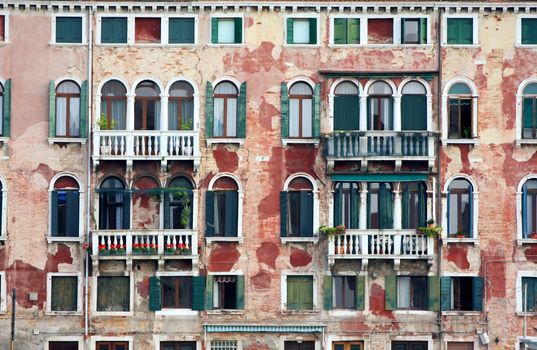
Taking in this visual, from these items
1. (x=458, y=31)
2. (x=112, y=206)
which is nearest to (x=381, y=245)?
(x=458, y=31)

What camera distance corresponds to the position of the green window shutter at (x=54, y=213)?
53750 mm

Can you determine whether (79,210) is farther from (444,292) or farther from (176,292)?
(444,292)

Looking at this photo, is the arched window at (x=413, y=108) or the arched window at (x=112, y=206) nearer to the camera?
the arched window at (x=112, y=206)

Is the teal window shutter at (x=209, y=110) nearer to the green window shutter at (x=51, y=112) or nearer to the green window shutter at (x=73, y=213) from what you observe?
the green window shutter at (x=73, y=213)

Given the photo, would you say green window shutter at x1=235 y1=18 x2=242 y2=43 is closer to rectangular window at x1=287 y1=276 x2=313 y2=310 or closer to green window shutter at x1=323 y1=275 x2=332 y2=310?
rectangular window at x1=287 y1=276 x2=313 y2=310

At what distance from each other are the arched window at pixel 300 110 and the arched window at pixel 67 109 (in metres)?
8.32

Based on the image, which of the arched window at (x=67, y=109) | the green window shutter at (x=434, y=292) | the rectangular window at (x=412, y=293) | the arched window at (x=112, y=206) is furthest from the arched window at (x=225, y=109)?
the green window shutter at (x=434, y=292)

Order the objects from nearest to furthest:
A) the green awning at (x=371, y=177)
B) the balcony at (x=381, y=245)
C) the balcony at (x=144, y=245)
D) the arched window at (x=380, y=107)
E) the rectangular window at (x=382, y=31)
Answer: the balcony at (x=144, y=245), the balcony at (x=381, y=245), the green awning at (x=371, y=177), the arched window at (x=380, y=107), the rectangular window at (x=382, y=31)

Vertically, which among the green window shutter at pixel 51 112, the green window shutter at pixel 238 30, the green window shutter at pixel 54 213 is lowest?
the green window shutter at pixel 54 213

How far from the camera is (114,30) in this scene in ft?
178

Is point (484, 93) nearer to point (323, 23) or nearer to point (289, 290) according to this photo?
point (323, 23)

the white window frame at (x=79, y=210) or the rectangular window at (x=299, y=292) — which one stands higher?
the white window frame at (x=79, y=210)

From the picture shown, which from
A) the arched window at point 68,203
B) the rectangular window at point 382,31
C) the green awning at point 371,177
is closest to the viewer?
the green awning at point 371,177

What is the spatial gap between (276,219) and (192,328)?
531 centimetres
